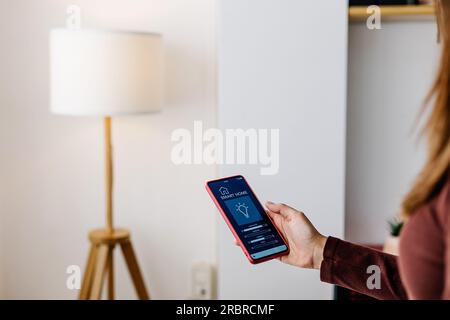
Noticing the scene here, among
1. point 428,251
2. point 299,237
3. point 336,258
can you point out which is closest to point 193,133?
point 299,237

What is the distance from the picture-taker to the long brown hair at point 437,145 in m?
0.54

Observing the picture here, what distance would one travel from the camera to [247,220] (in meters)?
1.00

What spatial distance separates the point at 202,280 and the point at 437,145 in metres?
1.49

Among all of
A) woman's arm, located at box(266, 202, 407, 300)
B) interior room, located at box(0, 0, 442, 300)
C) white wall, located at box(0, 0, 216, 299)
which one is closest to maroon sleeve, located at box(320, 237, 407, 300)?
woman's arm, located at box(266, 202, 407, 300)

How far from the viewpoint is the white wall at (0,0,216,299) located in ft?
6.27

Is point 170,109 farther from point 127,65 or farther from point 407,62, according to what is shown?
point 407,62

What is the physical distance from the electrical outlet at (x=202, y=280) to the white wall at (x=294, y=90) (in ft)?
1.35

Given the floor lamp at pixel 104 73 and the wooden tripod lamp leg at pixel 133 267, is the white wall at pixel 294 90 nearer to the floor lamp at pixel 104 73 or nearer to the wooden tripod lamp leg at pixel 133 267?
the floor lamp at pixel 104 73

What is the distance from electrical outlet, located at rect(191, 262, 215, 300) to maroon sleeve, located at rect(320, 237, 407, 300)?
103 cm

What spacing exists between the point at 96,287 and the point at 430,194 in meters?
1.32

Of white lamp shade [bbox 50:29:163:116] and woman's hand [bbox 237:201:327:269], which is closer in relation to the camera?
woman's hand [bbox 237:201:327:269]

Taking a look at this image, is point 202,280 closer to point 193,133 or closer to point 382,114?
point 193,133

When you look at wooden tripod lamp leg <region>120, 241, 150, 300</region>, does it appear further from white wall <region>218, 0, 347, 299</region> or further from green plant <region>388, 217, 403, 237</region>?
green plant <region>388, 217, 403, 237</region>
